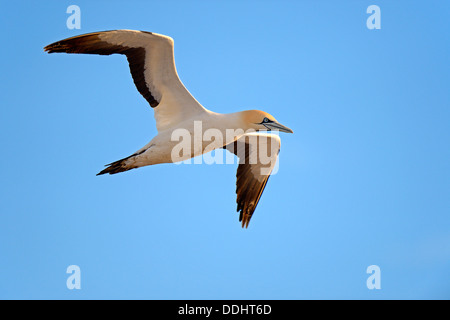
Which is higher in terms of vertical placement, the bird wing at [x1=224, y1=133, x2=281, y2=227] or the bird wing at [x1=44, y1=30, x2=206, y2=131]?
the bird wing at [x1=44, y1=30, x2=206, y2=131]

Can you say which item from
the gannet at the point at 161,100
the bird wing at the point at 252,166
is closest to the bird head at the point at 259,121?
the gannet at the point at 161,100

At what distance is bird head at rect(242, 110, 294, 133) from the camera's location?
→ 41.6 feet

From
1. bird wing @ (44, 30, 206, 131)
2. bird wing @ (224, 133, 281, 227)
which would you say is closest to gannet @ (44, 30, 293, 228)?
bird wing @ (44, 30, 206, 131)

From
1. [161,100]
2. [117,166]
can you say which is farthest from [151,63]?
[117,166]

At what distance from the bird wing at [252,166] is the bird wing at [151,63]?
2175 millimetres

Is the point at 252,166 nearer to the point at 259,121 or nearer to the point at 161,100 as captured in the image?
the point at 259,121

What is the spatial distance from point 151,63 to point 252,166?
3.77m

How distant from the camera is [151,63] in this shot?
40.9 ft

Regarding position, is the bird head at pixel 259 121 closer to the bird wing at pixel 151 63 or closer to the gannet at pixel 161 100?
the gannet at pixel 161 100

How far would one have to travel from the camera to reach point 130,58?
12398mm

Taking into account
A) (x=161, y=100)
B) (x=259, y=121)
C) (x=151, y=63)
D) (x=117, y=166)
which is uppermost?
(x=151, y=63)

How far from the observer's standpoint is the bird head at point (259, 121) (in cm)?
1268

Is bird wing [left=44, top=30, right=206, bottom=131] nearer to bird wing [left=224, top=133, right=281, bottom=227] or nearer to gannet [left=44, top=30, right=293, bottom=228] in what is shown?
gannet [left=44, top=30, right=293, bottom=228]

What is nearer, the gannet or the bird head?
the gannet
